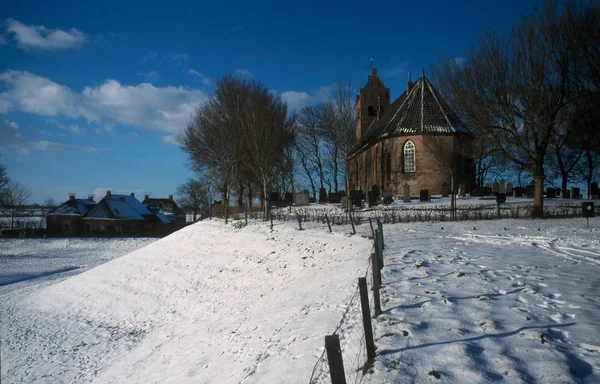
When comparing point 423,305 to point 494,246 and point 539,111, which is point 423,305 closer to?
point 494,246

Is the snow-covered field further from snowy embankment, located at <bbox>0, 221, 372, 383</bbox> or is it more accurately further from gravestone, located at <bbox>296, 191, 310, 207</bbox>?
gravestone, located at <bbox>296, 191, 310, 207</bbox>

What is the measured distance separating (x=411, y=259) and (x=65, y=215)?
57633 mm

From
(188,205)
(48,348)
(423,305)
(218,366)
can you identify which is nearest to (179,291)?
(48,348)

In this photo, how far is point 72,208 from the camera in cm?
5650

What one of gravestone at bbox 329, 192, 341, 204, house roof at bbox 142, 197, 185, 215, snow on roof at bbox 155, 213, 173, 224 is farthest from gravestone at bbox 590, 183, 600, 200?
house roof at bbox 142, 197, 185, 215

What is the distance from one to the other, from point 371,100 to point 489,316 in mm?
51608

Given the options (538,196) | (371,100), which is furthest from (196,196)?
(538,196)

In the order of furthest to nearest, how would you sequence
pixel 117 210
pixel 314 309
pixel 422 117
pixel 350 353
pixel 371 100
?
pixel 117 210, pixel 371 100, pixel 422 117, pixel 314 309, pixel 350 353

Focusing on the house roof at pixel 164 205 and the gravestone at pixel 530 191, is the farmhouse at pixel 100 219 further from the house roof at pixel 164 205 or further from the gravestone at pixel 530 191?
the gravestone at pixel 530 191

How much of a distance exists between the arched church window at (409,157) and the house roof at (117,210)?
1630 inches

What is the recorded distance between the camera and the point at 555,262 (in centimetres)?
1035

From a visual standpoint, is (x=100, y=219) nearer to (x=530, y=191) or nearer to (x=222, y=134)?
(x=222, y=134)

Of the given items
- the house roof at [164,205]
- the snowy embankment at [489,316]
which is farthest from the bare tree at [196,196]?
the snowy embankment at [489,316]

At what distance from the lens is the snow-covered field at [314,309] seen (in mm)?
5203
